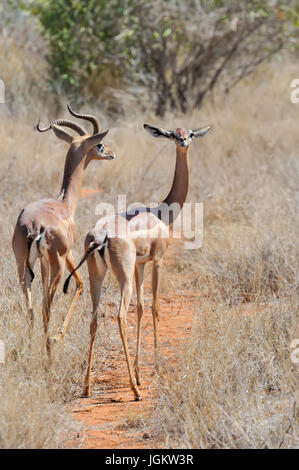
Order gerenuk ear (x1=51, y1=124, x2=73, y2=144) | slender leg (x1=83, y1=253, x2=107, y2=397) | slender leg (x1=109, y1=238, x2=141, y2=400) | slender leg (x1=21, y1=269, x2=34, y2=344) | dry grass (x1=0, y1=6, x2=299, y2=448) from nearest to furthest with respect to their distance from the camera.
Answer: dry grass (x1=0, y1=6, x2=299, y2=448)
slender leg (x1=109, y1=238, x2=141, y2=400)
slender leg (x1=83, y1=253, x2=107, y2=397)
slender leg (x1=21, y1=269, x2=34, y2=344)
gerenuk ear (x1=51, y1=124, x2=73, y2=144)

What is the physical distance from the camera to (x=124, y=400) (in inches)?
183

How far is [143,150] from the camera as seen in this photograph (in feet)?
34.5

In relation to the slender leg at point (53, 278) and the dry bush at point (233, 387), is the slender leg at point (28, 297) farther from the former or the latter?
the dry bush at point (233, 387)

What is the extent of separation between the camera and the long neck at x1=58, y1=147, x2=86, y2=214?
5.57 m

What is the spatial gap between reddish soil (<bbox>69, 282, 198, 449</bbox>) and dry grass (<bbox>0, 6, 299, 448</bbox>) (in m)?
0.12

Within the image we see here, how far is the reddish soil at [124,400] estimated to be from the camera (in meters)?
3.97

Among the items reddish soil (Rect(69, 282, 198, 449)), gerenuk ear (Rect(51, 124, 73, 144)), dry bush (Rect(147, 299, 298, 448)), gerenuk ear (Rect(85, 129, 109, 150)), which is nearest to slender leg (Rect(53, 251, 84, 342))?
reddish soil (Rect(69, 282, 198, 449))

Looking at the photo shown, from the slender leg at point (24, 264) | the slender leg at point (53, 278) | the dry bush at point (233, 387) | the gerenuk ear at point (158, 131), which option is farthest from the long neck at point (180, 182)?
the slender leg at point (24, 264)

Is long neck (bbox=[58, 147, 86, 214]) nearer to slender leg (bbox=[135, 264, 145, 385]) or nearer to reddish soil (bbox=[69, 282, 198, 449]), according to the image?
slender leg (bbox=[135, 264, 145, 385])

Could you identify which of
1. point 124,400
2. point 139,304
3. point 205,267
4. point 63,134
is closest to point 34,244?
point 139,304

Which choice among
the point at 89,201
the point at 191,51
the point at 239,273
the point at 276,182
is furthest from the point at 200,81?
A: the point at 239,273

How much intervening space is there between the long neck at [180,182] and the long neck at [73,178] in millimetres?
714

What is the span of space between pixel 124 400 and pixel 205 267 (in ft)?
8.71

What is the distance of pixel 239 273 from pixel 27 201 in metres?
2.80
